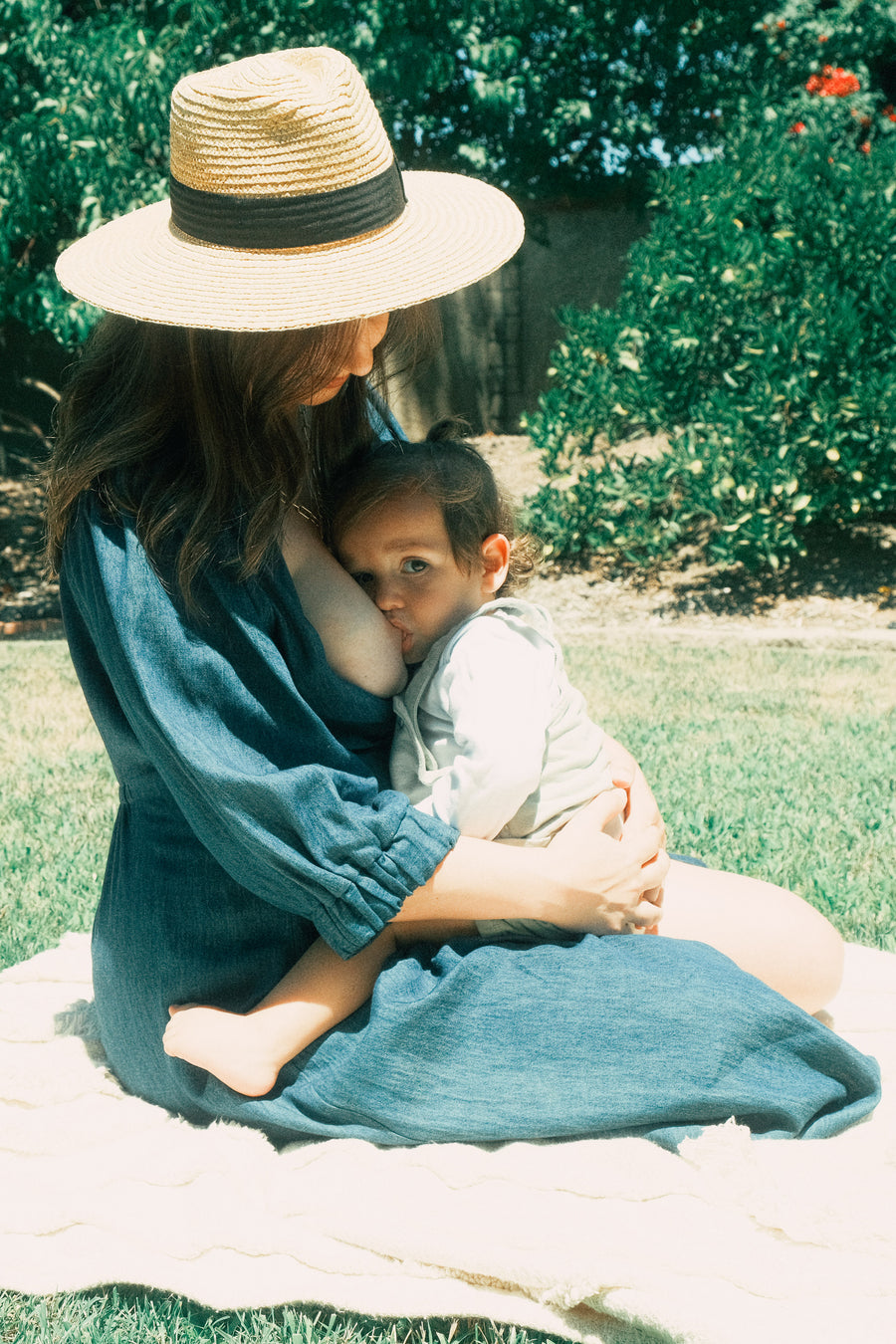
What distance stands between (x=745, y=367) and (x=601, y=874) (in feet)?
20.3

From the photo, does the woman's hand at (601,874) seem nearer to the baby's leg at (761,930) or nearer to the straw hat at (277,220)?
the baby's leg at (761,930)

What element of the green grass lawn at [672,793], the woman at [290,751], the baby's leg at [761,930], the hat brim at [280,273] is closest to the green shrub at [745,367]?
the green grass lawn at [672,793]

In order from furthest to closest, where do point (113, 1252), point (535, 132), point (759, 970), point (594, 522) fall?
1. point (535, 132)
2. point (594, 522)
3. point (759, 970)
4. point (113, 1252)

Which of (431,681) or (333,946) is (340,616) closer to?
(431,681)

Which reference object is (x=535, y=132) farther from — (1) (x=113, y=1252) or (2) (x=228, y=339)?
(1) (x=113, y=1252)

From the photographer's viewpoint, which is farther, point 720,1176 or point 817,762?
point 817,762

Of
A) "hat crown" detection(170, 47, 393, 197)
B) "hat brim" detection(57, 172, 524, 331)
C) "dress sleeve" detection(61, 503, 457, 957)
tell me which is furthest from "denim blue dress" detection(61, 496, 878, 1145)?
"hat crown" detection(170, 47, 393, 197)

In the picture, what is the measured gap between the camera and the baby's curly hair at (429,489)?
2.25 m

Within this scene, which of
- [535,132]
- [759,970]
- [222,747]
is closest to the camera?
[222,747]

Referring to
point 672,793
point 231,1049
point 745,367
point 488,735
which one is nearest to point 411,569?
point 488,735

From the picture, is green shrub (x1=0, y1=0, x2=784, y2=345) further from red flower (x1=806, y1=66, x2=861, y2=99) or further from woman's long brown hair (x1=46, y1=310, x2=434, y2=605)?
woman's long brown hair (x1=46, y1=310, x2=434, y2=605)

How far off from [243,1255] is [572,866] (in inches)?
32.2

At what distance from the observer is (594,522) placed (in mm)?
8305

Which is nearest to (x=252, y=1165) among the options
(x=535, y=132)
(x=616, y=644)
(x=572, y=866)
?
(x=572, y=866)
